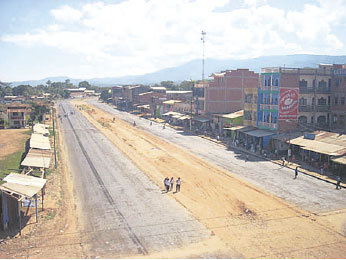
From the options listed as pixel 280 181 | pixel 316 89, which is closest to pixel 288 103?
pixel 316 89

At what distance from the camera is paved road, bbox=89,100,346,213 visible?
94.3ft

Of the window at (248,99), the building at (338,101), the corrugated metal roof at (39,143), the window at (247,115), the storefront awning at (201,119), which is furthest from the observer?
the storefront awning at (201,119)

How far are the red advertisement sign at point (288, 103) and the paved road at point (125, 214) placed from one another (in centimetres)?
2386

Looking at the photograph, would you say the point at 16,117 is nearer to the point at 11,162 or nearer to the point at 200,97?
the point at 11,162

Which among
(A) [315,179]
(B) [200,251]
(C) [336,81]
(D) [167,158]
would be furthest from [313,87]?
(B) [200,251]

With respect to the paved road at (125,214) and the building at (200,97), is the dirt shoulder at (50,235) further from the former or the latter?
the building at (200,97)

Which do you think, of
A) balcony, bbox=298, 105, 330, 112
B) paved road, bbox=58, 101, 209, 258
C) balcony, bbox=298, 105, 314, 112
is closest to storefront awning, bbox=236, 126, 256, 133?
balcony, bbox=298, 105, 314, 112

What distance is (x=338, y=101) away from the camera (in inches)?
2042

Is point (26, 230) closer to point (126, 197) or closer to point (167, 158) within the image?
point (126, 197)

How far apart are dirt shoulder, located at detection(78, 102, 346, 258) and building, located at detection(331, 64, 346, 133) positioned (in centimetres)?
2343

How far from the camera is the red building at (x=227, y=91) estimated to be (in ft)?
249

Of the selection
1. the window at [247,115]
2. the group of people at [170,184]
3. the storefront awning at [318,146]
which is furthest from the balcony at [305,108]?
the group of people at [170,184]

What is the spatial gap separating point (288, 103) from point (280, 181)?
1899 centimetres

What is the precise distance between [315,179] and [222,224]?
55.3 feet
